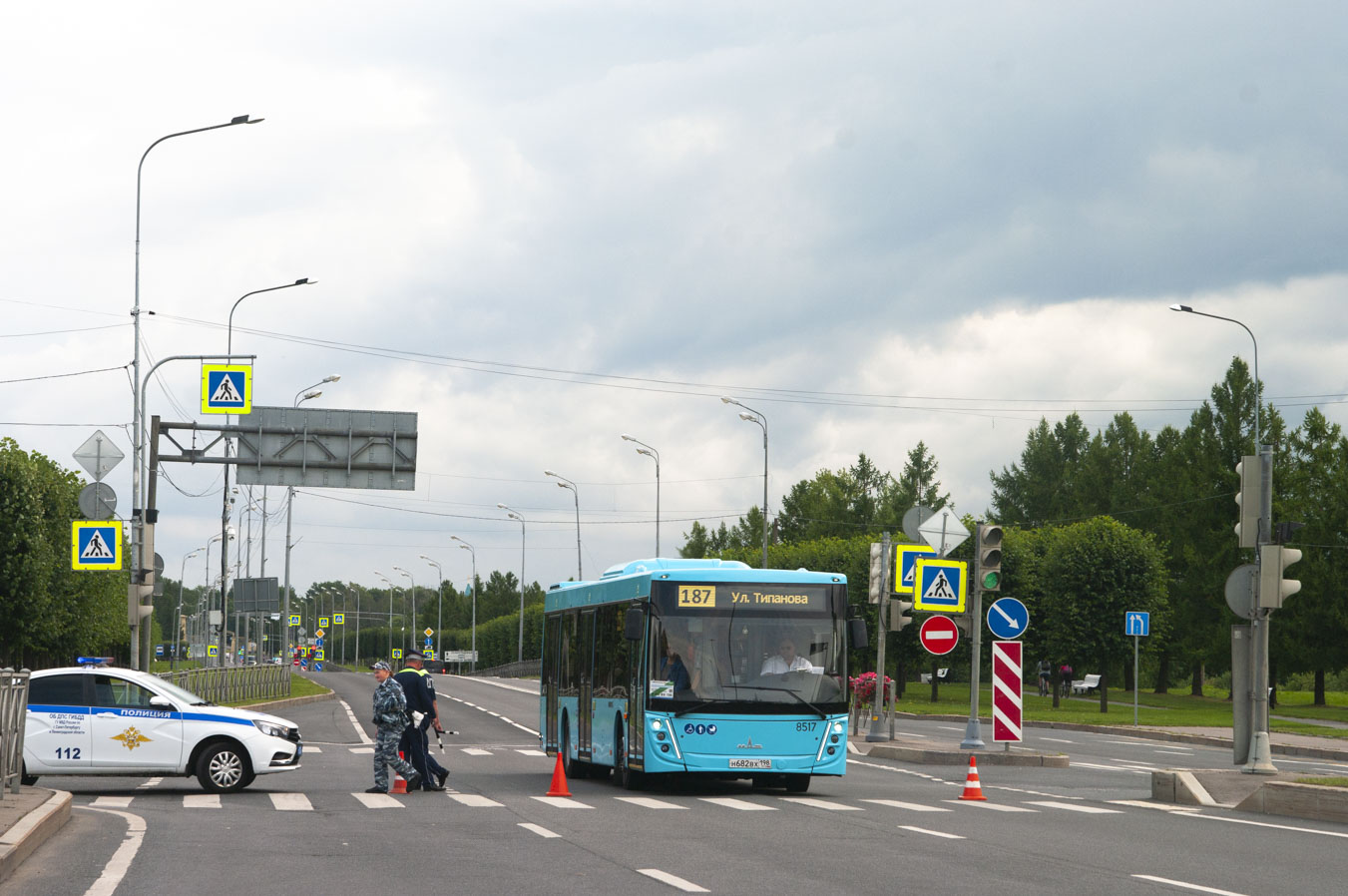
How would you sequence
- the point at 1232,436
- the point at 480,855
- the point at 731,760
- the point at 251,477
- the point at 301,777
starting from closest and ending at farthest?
the point at 480,855, the point at 731,760, the point at 301,777, the point at 251,477, the point at 1232,436

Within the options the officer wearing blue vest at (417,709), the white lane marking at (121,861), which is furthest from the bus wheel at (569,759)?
the white lane marking at (121,861)

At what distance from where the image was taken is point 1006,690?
26250 mm

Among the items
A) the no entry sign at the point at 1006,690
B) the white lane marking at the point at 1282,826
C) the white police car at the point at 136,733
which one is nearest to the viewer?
the white lane marking at the point at 1282,826

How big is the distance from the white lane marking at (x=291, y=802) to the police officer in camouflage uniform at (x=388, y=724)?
0.96 metres

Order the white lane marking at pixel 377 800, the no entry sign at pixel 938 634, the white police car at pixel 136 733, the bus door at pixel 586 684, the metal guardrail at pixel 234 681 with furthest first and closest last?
the metal guardrail at pixel 234 681, the no entry sign at pixel 938 634, the bus door at pixel 586 684, the white police car at pixel 136 733, the white lane marking at pixel 377 800

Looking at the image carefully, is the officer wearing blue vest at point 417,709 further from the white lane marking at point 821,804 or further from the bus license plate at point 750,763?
the white lane marking at point 821,804

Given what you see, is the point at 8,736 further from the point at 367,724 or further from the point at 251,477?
the point at 367,724

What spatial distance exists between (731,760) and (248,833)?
680 centimetres

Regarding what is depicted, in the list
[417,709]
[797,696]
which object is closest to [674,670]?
[797,696]

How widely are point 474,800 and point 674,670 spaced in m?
2.78

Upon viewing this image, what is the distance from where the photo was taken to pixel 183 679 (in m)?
41.1

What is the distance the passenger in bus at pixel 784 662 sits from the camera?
20016 millimetres

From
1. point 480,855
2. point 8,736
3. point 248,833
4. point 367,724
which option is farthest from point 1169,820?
point 367,724

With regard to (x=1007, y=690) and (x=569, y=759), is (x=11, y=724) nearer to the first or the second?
(x=569, y=759)
